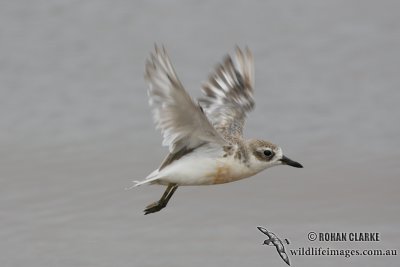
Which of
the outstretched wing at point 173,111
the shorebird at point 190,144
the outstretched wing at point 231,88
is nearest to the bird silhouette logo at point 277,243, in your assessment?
the outstretched wing at point 231,88

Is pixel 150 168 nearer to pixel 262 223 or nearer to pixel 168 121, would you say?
pixel 262 223

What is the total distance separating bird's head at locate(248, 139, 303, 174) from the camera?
426 inches

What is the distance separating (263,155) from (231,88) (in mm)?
1700

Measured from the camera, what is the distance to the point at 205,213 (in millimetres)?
13227

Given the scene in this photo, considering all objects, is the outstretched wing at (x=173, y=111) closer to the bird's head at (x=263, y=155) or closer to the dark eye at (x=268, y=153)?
the bird's head at (x=263, y=155)

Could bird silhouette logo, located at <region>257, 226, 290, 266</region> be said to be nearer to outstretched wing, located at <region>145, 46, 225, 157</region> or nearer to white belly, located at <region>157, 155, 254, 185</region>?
white belly, located at <region>157, 155, 254, 185</region>

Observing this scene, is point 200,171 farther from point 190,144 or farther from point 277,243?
point 277,243

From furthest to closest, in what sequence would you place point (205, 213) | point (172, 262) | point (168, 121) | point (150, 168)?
point (150, 168), point (205, 213), point (172, 262), point (168, 121)

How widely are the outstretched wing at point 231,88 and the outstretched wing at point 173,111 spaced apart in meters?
1.37

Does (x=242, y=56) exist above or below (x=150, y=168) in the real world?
above

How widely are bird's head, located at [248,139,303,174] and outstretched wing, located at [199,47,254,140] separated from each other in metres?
1.06

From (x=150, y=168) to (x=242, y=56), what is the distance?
2210mm

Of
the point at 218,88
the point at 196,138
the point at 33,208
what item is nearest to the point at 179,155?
the point at 196,138

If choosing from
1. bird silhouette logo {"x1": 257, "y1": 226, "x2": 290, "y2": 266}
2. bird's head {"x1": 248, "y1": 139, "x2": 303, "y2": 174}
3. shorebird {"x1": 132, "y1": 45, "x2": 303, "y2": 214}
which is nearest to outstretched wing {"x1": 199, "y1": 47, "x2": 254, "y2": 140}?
shorebird {"x1": 132, "y1": 45, "x2": 303, "y2": 214}
